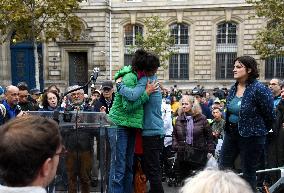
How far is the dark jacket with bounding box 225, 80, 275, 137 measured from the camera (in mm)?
4695

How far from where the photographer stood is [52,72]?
3266 cm

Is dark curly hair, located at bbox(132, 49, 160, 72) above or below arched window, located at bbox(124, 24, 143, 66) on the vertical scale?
below

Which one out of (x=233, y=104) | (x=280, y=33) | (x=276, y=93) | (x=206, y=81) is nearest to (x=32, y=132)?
(x=233, y=104)

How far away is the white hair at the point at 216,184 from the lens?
176 cm

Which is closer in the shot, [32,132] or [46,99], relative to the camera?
[32,132]

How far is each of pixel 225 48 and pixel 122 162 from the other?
94.9 feet

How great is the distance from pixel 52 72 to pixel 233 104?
1144 inches

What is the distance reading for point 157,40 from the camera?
29.8 meters

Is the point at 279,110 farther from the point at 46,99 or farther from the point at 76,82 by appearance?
the point at 76,82

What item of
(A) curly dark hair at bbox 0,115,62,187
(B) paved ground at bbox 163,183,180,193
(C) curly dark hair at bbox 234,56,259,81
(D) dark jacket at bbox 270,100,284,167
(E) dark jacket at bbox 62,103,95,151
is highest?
(C) curly dark hair at bbox 234,56,259,81

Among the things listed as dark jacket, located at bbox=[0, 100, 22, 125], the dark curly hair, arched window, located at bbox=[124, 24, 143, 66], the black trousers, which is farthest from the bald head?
arched window, located at bbox=[124, 24, 143, 66]

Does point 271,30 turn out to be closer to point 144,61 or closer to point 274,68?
point 274,68

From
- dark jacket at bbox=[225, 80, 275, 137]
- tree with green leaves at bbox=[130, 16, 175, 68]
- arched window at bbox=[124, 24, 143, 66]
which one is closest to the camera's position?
dark jacket at bbox=[225, 80, 275, 137]

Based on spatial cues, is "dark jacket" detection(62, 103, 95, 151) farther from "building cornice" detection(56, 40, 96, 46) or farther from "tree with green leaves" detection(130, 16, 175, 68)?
"building cornice" detection(56, 40, 96, 46)
